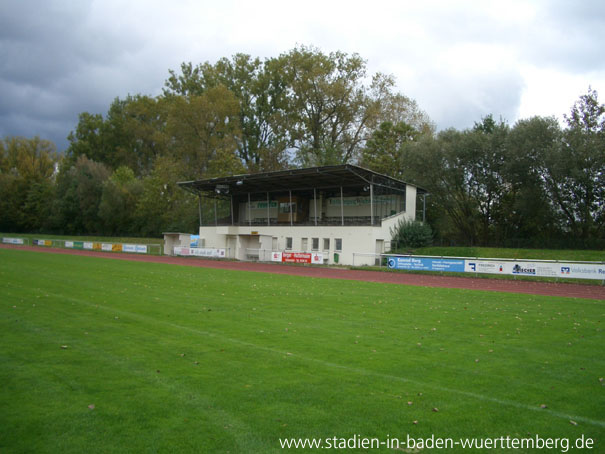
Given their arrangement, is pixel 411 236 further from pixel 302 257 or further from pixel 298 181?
pixel 298 181

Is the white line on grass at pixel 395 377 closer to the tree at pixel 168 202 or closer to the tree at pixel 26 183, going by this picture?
the tree at pixel 168 202

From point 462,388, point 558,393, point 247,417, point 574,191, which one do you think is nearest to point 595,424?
point 558,393

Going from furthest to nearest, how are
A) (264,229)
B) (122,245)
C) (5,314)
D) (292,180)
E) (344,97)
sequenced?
1. (344,97)
2. (122,245)
3. (264,229)
4. (292,180)
5. (5,314)

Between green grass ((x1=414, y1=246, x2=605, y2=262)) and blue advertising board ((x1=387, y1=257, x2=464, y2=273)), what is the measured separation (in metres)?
6.32

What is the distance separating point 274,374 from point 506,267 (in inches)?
942

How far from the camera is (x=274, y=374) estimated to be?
23.2 ft

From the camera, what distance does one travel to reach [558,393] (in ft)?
21.3

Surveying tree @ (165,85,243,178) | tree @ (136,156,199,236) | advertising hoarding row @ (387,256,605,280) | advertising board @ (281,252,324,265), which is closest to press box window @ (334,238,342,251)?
advertising board @ (281,252,324,265)

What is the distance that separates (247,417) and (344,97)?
5710cm

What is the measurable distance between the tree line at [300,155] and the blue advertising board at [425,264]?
13880 millimetres

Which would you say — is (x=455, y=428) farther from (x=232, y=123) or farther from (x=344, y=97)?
(x=232, y=123)

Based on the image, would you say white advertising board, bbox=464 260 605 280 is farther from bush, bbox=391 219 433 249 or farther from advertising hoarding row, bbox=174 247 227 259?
advertising hoarding row, bbox=174 247 227 259

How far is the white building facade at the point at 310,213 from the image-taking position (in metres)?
39.6

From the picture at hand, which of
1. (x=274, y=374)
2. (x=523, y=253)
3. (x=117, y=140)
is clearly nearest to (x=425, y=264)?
(x=523, y=253)
